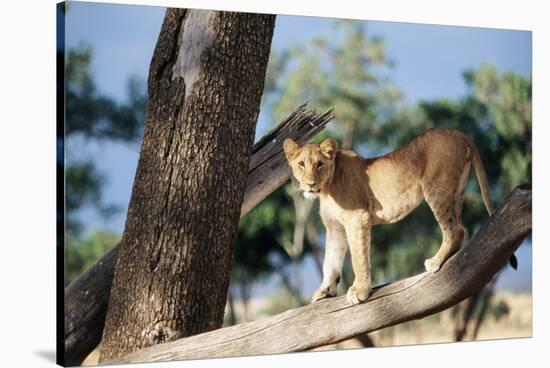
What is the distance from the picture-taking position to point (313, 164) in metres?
5.90

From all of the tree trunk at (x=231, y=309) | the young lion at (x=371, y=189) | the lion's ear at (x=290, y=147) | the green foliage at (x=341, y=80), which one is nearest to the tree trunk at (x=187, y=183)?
the lion's ear at (x=290, y=147)

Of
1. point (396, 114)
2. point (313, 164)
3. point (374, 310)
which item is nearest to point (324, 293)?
point (374, 310)

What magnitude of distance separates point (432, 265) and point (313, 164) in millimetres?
954

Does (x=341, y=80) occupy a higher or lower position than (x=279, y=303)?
higher

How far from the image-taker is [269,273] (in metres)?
6.65

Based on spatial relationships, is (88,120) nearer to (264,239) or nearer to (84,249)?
(84,249)

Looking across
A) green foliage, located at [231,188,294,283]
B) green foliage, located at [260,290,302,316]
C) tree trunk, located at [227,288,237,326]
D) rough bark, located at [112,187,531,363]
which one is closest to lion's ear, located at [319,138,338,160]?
green foliage, located at [231,188,294,283]

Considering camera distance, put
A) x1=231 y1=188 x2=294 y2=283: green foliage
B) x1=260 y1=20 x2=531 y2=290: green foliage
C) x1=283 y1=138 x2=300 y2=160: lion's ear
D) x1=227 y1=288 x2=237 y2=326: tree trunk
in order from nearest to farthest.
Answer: x1=283 y1=138 x2=300 y2=160: lion's ear < x1=260 y1=20 x2=531 y2=290: green foliage < x1=227 y1=288 x2=237 y2=326: tree trunk < x1=231 y1=188 x2=294 y2=283: green foliage

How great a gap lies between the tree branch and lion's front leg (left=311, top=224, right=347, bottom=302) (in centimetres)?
47

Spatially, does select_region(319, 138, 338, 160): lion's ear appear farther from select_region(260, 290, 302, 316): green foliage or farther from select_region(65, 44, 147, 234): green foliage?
select_region(65, 44, 147, 234): green foliage

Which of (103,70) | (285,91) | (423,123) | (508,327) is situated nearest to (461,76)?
(423,123)

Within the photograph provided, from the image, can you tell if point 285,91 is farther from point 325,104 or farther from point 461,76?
point 461,76

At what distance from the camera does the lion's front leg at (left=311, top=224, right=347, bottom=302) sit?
6012 mm

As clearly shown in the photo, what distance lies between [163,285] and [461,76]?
8.82ft
